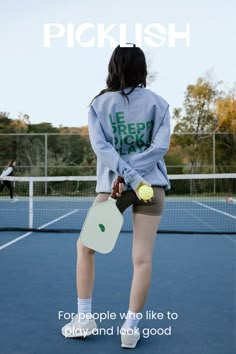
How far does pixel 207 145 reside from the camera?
1736 centimetres

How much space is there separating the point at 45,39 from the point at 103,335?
7.72ft

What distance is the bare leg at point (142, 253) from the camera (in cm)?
232

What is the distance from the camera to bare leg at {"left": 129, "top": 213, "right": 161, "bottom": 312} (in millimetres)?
2318

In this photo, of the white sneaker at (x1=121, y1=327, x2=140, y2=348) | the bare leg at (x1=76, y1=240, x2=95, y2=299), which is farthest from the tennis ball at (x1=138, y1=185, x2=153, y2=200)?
the white sneaker at (x1=121, y1=327, x2=140, y2=348)

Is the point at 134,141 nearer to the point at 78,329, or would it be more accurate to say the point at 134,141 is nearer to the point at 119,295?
the point at 78,329

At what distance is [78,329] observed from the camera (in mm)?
2420

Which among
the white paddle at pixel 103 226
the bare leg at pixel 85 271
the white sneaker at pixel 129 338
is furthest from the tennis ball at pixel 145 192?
the white sneaker at pixel 129 338

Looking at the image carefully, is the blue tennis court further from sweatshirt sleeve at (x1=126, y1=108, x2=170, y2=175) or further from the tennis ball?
sweatshirt sleeve at (x1=126, y1=108, x2=170, y2=175)

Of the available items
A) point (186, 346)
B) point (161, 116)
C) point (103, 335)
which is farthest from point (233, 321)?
point (161, 116)

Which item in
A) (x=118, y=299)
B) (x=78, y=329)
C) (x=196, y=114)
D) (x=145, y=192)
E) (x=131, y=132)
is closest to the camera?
(x=145, y=192)

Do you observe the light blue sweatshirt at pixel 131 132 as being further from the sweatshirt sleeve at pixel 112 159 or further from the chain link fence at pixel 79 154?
the chain link fence at pixel 79 154

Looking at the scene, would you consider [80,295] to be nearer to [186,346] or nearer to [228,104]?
[186,346]

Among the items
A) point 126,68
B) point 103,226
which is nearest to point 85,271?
point 103,226

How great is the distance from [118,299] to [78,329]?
735mm
